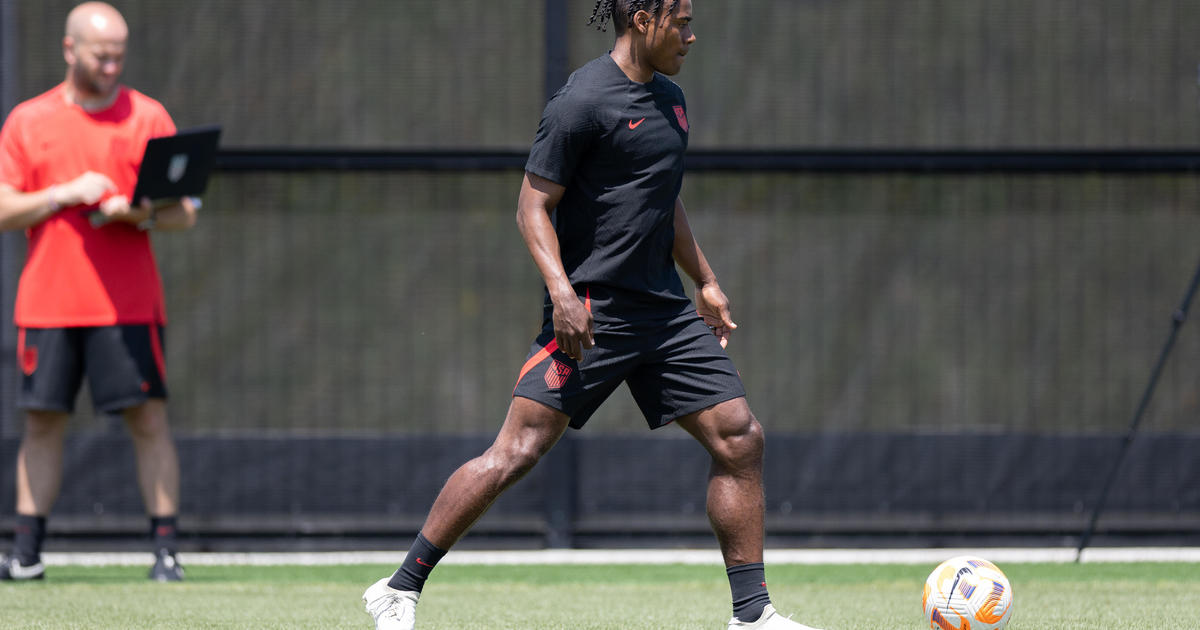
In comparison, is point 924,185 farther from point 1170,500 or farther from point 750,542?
point 750,542

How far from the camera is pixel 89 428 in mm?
8273

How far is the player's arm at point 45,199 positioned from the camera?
638 centimetres

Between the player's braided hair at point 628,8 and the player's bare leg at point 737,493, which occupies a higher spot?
the player's braided hair at point 628,8

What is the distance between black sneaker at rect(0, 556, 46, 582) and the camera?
6574 mm

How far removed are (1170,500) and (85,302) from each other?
5.84 m

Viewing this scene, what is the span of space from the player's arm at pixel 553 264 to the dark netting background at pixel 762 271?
153 inches

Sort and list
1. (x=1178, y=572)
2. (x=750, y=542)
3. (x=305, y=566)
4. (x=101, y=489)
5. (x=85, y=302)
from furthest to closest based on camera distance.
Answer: (x=101, y=489) < (x=305, y=566) < (x=1178, y=572) < (x=85, y=302) < (x=750, y=542)

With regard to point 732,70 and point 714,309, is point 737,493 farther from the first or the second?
point 732,70

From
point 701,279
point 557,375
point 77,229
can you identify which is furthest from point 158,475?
point 701,279

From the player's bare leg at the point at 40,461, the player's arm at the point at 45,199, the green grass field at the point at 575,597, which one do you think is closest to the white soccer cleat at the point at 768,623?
the green grass field at the point at 575,597

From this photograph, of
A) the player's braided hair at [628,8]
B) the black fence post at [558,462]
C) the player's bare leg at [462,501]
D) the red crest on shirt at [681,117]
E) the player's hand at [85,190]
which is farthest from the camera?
the black fence post at [558,462]

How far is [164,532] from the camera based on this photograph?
21.8 feet

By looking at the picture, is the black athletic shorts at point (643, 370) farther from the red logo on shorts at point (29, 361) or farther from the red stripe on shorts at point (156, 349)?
the red logo on shorts at point (29, 361)

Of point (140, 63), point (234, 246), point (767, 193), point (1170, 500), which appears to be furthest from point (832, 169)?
point (140, 63)
